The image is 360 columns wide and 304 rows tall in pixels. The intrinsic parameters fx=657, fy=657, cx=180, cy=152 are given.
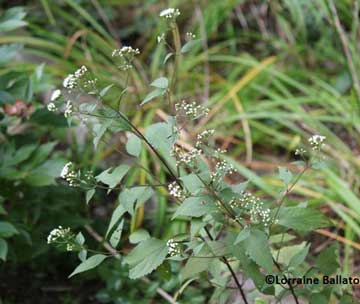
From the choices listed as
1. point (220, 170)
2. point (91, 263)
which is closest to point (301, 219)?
point (220, 170)

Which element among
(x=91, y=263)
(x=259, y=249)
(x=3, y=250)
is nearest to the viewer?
(x=259, y=249)

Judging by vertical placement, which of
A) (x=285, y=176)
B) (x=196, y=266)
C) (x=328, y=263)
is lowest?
(x=328, y=263)

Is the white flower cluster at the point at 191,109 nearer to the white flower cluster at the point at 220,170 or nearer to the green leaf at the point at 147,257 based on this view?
the white flower cluster at the point at 220,170

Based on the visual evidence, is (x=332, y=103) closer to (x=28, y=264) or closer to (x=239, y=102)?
(x=239, y=102)

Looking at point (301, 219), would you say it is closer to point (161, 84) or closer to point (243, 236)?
point (243, 236)

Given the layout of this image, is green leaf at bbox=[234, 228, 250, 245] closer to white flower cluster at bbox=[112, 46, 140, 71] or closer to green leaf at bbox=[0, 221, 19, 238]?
white flower cluster at bbox=[112, 46, 140, 71]

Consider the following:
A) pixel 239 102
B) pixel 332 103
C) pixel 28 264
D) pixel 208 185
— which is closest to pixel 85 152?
pixel 28 264
